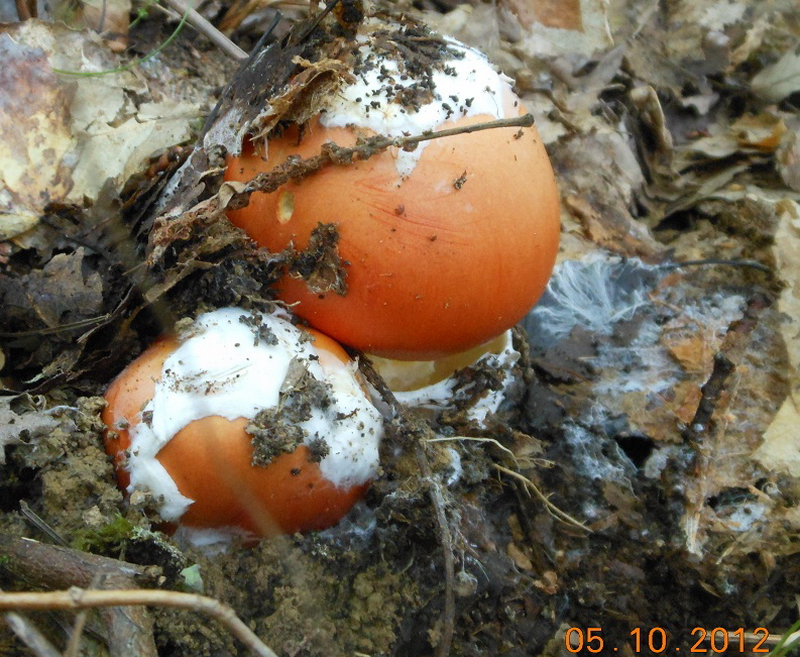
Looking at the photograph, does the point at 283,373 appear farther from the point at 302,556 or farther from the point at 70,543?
the point at 70,543

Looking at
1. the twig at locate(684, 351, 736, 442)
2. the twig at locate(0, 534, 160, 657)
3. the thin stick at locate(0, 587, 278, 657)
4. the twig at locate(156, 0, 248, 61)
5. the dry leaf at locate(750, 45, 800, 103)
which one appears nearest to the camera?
the thin stick at locate(0, 587, 278, 657)

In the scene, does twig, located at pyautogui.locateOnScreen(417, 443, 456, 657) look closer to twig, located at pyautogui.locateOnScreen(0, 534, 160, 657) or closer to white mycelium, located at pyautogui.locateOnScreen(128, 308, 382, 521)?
white mycelium, located at pyautogui.locateOnScreen(128, 308, 382, 521)

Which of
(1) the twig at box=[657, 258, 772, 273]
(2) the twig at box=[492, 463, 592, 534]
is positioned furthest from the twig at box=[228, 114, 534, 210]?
(1) the twig at box=[657, 258, 772, 273]

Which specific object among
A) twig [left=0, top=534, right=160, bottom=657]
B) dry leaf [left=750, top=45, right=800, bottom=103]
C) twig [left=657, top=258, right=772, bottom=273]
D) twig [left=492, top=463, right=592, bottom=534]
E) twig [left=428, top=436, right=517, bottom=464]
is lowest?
twig [left=492, top=463, right=592, bottom=534]

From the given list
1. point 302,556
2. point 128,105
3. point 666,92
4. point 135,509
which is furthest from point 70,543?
point 666,92

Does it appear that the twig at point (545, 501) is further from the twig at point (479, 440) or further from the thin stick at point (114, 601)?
the thin stick at point (114, 601)

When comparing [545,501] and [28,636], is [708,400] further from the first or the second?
[28,636]
